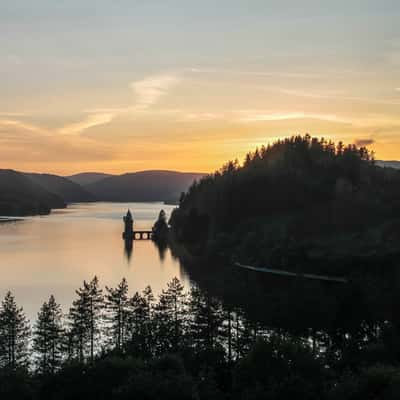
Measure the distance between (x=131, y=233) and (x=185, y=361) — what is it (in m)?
66.8

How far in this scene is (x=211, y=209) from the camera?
249 feet

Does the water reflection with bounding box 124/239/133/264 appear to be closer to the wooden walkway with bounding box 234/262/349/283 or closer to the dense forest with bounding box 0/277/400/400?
the wooden walkway with bounding box 234/262/349/283

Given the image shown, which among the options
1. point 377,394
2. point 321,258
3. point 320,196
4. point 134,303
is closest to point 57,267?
point 321,258

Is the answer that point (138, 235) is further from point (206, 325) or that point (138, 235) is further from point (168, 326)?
point (168, 326)

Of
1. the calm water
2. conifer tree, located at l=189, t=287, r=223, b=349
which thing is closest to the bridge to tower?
the calm water

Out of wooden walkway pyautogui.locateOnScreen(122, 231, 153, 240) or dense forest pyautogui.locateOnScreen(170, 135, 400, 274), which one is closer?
dense forest pyautogui.locateOnScreen(170, 135, 400, 274)

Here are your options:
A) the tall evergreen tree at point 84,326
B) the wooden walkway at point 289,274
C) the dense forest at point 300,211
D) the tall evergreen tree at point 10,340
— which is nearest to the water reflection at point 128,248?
the dense forest at point 300,211

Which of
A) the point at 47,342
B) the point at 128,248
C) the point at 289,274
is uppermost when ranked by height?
the point at 47,342

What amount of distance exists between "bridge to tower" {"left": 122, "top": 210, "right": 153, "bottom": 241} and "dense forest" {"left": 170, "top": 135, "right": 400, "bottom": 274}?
5.09 meters

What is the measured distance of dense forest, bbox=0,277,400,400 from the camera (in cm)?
1370

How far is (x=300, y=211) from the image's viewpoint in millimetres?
69750

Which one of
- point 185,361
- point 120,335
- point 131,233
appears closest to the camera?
point 185,361

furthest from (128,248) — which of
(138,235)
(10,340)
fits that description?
(10,340)

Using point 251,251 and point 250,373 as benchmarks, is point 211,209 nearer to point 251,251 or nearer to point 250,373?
point 251,251
